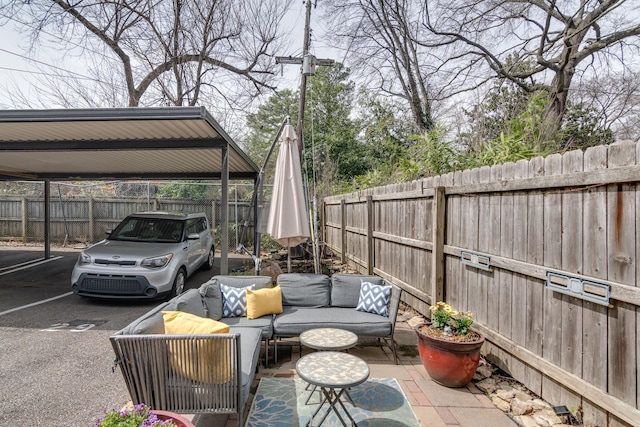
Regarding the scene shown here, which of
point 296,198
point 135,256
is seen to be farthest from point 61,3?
point 296,198

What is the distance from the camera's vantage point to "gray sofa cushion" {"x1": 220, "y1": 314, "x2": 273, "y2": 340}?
367 cm

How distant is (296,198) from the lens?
4754 mm

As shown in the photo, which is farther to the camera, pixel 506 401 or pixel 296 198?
pixel 296 198

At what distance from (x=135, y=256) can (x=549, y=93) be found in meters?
10.9

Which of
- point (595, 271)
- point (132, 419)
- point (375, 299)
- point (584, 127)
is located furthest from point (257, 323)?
point (584, 127)

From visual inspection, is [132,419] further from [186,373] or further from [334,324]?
[334,324]

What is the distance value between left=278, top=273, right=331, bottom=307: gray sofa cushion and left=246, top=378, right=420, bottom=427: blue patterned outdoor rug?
3.66 ft


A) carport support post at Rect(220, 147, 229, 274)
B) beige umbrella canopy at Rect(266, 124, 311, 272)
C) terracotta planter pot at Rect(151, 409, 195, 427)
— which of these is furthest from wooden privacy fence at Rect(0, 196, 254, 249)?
terracotta planter pot at Rect(151, 409, 195, 427)

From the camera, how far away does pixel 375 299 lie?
4.08m

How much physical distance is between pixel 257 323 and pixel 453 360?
6.54ft

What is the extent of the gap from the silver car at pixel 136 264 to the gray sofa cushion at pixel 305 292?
2.42 metres

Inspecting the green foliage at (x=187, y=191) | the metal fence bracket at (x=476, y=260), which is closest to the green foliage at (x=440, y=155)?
the metal fence bracket at (x=476, y=260)

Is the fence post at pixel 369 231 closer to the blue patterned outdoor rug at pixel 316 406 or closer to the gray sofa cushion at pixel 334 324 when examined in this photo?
the gray sofa cushion at pixel 334 324

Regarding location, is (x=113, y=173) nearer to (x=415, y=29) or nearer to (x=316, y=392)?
(x=316, y=392)
